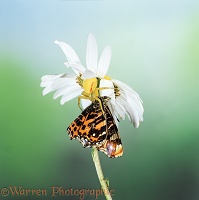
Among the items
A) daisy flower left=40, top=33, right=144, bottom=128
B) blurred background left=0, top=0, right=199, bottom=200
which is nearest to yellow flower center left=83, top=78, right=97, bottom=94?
daisy flower left=40, top=33, right=144, bottom=128

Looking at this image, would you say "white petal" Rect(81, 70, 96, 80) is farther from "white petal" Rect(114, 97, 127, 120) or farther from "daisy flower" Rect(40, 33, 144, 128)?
"white petal" Rect(114, 97, 127, 120)

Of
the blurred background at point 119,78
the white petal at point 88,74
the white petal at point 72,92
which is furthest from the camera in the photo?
the blurred background at point 119,78

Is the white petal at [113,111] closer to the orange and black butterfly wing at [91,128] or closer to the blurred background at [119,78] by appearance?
the orange and black butterfly wing at [91,128]

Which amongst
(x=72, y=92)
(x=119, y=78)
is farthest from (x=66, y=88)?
(x=119, y=78)

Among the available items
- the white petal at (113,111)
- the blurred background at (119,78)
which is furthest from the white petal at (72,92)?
the blurred background at (119,78)

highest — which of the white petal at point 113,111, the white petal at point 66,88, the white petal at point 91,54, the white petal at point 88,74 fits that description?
the white petal at point 91,54

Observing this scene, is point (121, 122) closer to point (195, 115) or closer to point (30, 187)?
point (195, 115)
